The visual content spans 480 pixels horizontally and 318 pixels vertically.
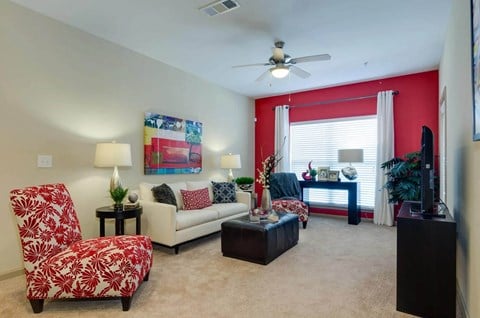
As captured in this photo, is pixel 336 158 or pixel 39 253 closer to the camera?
pixel 39 253

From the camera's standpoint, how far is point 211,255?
138 inches

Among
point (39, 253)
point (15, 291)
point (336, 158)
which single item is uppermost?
point (336, 158)

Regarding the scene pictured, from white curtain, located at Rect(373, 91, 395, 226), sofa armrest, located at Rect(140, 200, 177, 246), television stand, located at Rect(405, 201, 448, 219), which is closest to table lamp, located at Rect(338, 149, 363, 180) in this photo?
white curtain, located at Rect(373, 91, 395, 226)

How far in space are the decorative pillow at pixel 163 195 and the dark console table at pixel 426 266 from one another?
9.17ft

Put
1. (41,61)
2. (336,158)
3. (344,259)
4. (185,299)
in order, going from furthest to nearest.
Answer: (336,158) → (344,259) → (41,61) → (185,299)

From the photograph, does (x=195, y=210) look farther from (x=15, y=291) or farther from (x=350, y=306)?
(x=350, y=306)

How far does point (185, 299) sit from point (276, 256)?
1.34m

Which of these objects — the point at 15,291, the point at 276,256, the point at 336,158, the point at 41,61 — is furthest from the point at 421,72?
the point at 15,291

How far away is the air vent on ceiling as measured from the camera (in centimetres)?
281

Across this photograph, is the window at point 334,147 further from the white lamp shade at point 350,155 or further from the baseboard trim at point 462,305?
the baseboard trim at point 462,305

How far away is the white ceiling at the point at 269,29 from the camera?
2910 mm

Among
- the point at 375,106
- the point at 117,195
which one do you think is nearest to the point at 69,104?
the point at 117,195

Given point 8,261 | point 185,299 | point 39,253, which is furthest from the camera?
point 8,261

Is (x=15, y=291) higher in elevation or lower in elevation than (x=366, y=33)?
lower
